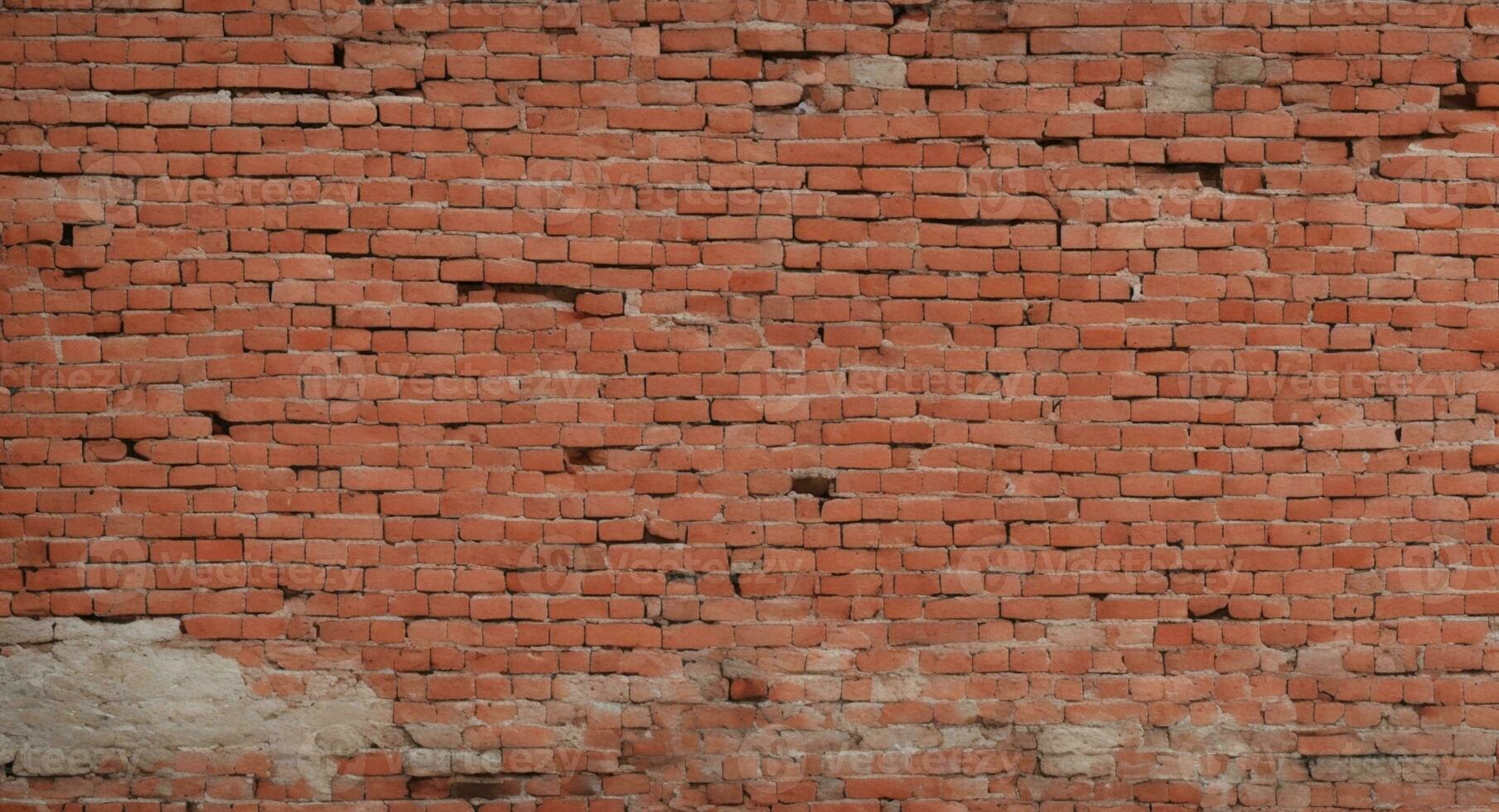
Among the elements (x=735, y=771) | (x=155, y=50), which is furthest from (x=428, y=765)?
(x=155, y=50)

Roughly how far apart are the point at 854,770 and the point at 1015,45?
8.05 ft

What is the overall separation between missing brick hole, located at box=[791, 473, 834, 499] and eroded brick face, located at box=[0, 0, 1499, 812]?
0.03 meters

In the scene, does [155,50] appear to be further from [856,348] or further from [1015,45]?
[1015,45]

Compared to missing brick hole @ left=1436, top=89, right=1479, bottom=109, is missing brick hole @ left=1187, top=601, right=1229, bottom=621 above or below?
below

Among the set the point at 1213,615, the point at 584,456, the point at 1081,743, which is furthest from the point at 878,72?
the point at 1081,743

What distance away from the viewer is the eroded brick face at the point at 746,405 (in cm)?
291

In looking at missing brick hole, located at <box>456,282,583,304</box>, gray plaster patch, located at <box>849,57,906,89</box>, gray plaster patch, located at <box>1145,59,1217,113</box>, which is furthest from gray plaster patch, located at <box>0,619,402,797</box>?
gray plaster patch, located at <box>1145,59,1217,113</box>

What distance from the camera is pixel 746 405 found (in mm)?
2928

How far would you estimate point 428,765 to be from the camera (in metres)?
2.93

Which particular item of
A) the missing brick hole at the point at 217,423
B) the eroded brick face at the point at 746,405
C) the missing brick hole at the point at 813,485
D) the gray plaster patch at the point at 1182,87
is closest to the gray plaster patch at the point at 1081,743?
the eroded brick face at the point at 746,405

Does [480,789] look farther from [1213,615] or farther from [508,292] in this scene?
[1213,615]

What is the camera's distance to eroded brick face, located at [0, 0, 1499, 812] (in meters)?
2.91

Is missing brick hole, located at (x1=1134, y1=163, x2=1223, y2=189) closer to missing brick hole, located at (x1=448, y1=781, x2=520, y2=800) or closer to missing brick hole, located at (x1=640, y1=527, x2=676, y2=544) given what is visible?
missing brick hole, located at (x1=640, y1=527, x2=676, y2=544)

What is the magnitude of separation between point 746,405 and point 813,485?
34 cm
